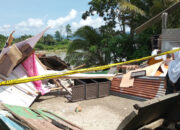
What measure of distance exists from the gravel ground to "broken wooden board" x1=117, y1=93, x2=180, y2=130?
8.82 feet

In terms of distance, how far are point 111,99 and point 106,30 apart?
10.9 metres

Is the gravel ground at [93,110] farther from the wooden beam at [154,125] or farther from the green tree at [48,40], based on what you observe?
the green tree at [48,40]

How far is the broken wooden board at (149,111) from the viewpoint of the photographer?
1.76m

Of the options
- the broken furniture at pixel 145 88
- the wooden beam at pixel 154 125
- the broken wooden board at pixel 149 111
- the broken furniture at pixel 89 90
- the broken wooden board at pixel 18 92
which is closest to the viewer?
the broken wooden board at pixel 149 111

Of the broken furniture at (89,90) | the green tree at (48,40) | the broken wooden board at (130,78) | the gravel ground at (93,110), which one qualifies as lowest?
the gravel ground at (93,110)

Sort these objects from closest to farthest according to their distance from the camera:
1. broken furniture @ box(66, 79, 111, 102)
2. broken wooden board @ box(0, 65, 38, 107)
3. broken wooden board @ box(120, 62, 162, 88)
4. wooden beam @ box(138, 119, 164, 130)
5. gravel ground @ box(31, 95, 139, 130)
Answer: wooden beam @ box(138, 119, 164, 130)
gravel ground @ box(31, 95, 139, 130)
broken wooden board @ box(0, 65, 38, 107)
broken furniture @ box(66, 79, 111, 102)
broken wooden board @ box(120, 62, 162, 88)

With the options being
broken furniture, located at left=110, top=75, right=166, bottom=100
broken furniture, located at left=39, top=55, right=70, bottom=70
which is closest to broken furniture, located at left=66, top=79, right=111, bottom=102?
broken furniture, located at left=110, top=75, right=166, bottom=100

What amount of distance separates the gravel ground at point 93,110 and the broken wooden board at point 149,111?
106 inches

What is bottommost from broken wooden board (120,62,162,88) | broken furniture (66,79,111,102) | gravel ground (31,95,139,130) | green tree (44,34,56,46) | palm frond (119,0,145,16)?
gravel ground (31,95,139,130)

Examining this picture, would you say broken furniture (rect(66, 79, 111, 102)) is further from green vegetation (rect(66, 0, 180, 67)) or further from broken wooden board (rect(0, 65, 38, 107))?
green vegetation (rect(66, 0, 180, 67))

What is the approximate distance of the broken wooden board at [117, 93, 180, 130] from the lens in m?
1.76

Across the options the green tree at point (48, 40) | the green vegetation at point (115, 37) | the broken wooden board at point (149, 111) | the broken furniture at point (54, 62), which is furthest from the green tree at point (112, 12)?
the green tree at point (48, 40)

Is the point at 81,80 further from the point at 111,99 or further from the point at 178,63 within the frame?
the point at 178,63

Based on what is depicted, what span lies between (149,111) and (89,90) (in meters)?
5.21
